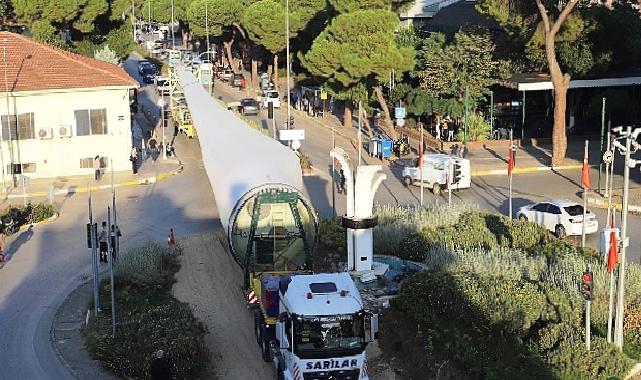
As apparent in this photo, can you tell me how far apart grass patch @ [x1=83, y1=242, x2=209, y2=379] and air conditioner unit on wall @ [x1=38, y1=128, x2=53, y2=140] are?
16.6 m

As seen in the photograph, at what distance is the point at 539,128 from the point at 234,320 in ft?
107

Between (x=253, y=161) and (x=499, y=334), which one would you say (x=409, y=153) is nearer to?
(x=253, y=161)

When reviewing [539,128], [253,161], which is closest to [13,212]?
[253,161]

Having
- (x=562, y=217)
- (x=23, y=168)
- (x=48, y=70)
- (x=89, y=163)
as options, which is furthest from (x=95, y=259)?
(x=48, y=70)

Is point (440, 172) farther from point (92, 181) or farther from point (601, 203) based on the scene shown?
point (92, 181)

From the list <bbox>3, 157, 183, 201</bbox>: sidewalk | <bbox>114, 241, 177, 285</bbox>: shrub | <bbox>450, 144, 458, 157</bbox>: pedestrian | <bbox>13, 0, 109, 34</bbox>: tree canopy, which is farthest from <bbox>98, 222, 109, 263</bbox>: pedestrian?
<bbox>13, 0, 109, 34</bbox>: tree canopy

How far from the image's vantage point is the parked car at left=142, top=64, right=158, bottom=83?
253 ft

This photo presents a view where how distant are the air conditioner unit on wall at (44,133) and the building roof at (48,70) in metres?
1.72

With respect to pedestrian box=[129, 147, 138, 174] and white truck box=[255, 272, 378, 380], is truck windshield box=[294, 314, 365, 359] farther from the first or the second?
pedestrian box=[129, 147, 138, 174]

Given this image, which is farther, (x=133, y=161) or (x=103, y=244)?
(x=133, y=161)

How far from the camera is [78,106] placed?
4097cm

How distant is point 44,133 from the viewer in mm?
40312

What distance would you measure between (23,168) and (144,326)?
884 inches

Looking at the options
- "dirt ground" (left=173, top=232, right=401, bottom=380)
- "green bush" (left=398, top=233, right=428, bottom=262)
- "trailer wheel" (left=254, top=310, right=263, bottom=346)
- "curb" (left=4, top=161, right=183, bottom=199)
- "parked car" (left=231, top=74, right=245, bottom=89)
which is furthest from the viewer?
"parked car" (left=231, top=74, right=245, bottom=89)
